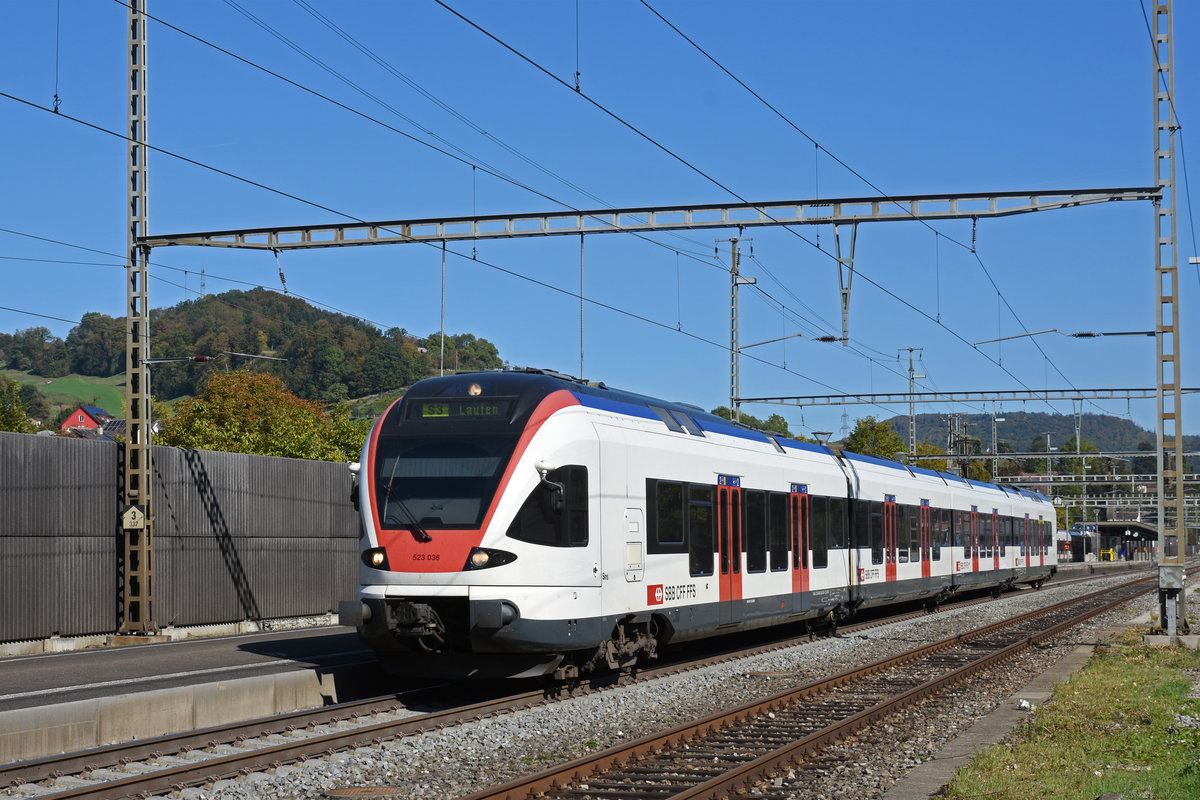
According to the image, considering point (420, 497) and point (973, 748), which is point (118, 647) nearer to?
point (420, 497)

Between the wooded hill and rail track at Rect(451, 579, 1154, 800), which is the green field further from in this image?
rail track at Rect(451, 579, 1154, 800)

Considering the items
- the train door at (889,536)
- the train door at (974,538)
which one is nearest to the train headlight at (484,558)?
the train door at (889,536)

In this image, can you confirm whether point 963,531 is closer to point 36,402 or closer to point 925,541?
point 925,541

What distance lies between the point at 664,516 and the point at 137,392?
1039 cm

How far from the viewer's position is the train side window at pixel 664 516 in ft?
54.5

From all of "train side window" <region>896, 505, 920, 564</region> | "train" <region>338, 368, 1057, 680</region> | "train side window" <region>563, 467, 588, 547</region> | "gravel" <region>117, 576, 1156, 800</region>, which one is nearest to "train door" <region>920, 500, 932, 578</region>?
"train side window" <region>896, 505, 920, 564</region>

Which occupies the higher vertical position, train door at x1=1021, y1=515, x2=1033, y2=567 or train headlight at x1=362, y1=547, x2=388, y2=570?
train headlight at x1=362, y1=547, x2=388, y2=570

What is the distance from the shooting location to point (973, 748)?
1163cm

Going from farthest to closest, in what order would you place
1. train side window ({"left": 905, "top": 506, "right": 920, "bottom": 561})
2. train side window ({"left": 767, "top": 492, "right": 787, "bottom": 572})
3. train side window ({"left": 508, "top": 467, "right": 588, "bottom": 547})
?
train side window ({"left": 905, "top": 506, "right": 920, "bottom": 561}) → train side window ({"left": 767, "top": 492, "right": 787, "bottom": 572}) → train side window ({"left": 508, "top": 467, "right": 588, "bottom": 547})

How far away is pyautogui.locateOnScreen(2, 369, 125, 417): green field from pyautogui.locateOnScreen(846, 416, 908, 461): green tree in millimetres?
94349

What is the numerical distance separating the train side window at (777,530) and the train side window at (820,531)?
4.80ft

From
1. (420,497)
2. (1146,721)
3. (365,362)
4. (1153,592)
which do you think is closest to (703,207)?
(420,497)

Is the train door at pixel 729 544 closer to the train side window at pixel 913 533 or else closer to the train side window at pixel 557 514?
the train side window at pixel 557 514

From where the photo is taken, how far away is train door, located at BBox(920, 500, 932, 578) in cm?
3098
